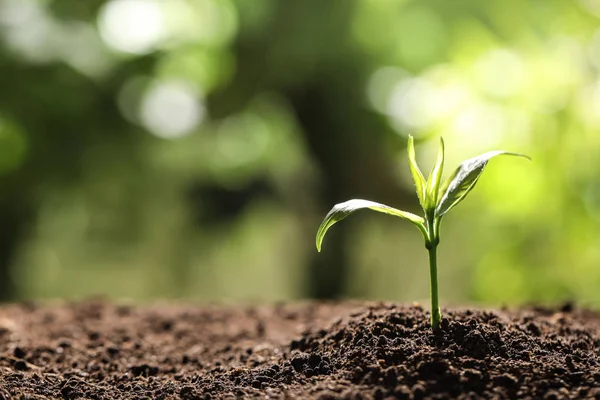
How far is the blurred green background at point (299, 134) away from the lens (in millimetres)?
4504

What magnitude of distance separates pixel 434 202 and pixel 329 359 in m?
0.32

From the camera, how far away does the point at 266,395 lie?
1057mm

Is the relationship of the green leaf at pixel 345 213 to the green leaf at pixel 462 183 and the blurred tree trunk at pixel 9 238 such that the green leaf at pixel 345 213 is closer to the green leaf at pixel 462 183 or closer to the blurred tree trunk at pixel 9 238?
the green leaf at pixel 462 183

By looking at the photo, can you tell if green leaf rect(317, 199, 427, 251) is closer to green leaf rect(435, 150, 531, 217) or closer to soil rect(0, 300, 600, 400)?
green leaf rect(435, 150, 531, 217)

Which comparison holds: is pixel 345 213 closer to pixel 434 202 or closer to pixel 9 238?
pixel 434 202

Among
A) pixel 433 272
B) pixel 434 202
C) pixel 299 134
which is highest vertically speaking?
pixel 299 134

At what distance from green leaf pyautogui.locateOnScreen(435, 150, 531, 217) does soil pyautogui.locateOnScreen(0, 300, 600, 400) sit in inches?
8.5

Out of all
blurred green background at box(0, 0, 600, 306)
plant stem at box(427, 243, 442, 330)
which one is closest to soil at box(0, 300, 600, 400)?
Result: plant stem at box(427, 243, 442, 330)

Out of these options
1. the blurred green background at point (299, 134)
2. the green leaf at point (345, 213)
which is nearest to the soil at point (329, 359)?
the green leaf at point (345, 213)

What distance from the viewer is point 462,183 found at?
3.75 ft

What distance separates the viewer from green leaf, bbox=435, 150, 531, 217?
1.13m

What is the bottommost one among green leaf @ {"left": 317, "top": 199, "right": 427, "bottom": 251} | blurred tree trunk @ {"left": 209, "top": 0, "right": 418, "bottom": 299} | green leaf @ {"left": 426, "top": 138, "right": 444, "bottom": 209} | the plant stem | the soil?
the soil

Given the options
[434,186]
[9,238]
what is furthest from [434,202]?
[9,238]

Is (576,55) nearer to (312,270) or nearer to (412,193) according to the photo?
(412,193)
